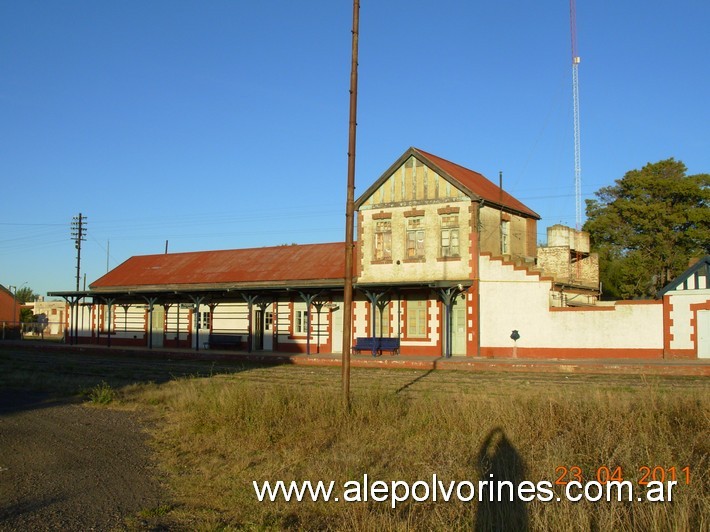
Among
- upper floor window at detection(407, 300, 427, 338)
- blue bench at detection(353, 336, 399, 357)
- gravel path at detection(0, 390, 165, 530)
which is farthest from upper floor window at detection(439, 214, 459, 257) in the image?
gravel path at detection(0, 390, 165, 530)

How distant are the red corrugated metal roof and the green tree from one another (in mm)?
10277

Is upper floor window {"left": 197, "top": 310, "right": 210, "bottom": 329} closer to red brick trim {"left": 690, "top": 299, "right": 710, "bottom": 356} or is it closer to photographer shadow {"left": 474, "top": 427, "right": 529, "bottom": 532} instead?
red brick trim {"left": 690, "top": 299, "right": 710, "bottom": 356}

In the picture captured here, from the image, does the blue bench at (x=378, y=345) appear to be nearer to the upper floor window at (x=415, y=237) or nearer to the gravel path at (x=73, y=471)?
the upper floor window at (x=415, y=237)

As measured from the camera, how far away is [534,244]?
34.1 metres

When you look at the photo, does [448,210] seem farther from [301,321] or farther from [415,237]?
[301,321]

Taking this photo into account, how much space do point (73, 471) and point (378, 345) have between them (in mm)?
21839

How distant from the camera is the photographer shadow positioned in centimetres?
611

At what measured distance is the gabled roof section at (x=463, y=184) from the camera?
1178 inches

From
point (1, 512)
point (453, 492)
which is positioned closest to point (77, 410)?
point (1, 512)

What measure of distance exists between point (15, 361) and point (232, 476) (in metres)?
23.5

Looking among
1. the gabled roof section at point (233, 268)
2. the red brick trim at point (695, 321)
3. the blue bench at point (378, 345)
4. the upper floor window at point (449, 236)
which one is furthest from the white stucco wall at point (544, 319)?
the gabled roof section at point (233, 268)

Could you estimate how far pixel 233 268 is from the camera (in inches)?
1503

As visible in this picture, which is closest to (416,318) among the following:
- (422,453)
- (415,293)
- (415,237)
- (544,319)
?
(415,293)

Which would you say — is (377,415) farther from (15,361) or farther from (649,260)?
(649,260)
